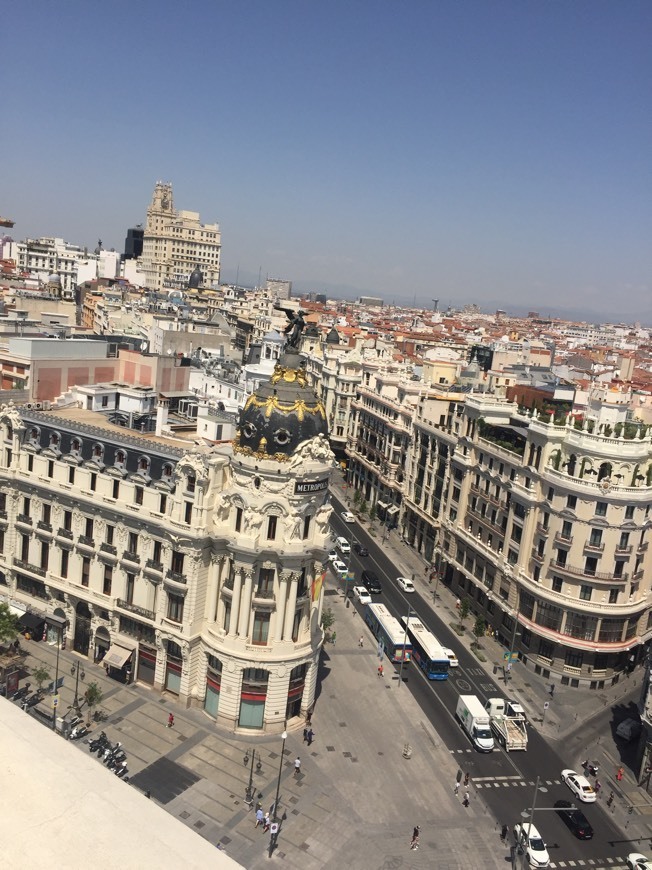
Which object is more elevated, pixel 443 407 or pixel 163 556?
pixel 443 407

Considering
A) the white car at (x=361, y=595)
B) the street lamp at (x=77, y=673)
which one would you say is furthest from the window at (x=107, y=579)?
the white car at (x=361, y=595)

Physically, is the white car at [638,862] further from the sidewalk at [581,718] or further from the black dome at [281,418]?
the black dome at [281,418]

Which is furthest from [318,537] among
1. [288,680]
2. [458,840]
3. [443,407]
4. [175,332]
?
[175,332]

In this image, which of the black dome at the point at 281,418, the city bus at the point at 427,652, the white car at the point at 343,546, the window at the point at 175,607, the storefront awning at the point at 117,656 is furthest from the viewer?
the white car at the point at 343,546

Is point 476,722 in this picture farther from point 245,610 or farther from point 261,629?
point 245,610

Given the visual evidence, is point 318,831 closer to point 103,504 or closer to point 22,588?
point 103,504

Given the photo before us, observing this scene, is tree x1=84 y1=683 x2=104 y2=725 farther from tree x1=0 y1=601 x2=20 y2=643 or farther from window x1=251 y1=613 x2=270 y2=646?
window x1=251 y1=613 x2=270 y2=646
